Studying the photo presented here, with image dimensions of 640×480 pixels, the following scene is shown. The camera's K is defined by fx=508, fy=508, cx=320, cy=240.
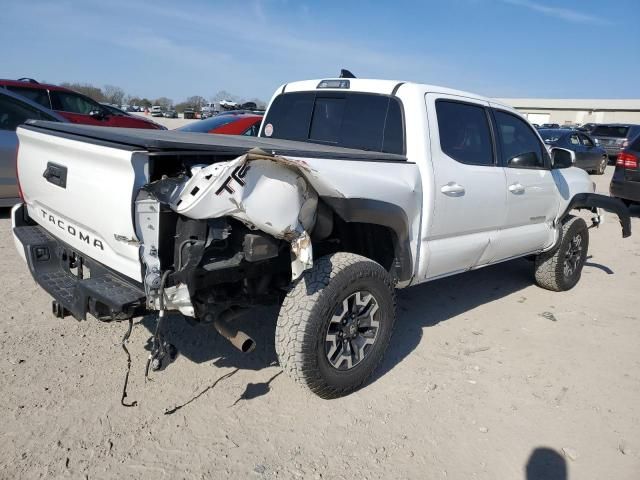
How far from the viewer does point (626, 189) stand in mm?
9727

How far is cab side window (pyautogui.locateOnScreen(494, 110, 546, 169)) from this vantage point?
429 centimetres

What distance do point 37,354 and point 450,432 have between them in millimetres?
2678

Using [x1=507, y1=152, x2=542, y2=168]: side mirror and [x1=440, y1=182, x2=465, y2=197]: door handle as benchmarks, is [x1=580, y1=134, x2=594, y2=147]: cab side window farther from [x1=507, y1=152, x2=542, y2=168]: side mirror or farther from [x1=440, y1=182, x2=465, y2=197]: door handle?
[x1=440, y1=182, x2=465, y2=197]: door handle

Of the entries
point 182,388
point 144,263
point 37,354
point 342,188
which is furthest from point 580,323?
point 37,354

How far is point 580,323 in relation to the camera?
468 cm

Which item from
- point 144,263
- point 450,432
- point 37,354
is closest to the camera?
point 144,263

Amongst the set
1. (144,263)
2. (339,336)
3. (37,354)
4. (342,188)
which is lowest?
(37,354)

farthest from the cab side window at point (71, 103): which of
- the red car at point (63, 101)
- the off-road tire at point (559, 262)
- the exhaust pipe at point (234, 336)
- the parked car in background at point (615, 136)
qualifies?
the parked car in background at point (615, 136)

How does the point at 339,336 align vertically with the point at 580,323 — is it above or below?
above

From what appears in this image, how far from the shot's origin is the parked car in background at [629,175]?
31.3ft

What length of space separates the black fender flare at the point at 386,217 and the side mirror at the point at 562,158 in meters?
2.37

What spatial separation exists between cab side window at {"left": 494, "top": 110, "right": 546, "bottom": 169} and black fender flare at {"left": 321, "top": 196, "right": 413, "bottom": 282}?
141cm

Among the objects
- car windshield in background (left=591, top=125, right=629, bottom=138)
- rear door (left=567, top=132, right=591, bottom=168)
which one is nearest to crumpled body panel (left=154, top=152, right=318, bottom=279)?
rear door (left=567, top=132, right=591, bottom=168)

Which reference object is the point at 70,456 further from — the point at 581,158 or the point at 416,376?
the point at 581,158
